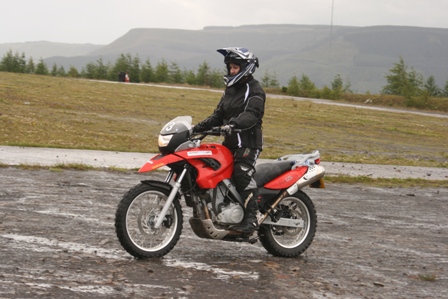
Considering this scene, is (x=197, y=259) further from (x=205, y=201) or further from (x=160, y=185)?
(x=160, y=185)

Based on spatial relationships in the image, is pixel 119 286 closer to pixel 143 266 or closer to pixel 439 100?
pixel 143 266

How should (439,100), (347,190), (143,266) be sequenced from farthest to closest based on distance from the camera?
(439,100), (347,190), (143,266)

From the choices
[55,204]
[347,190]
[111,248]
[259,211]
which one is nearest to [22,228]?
[111,248]

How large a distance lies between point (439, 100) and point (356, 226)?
48.8 m

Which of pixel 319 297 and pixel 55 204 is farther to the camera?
pixel 55 204

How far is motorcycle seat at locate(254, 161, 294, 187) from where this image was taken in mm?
8855

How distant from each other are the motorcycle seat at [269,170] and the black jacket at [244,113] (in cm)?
41

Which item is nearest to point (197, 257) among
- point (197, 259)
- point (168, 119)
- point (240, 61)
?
point (197, 259)

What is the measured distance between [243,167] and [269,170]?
0.63 meters

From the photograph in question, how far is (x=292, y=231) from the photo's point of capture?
9.12 meters

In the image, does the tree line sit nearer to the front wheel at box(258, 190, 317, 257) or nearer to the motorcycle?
the front wheel at box(258, 190, 317, 257)

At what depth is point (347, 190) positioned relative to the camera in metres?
15.6

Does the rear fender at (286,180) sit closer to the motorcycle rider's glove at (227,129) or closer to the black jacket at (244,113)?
the black jacket at (244,113)

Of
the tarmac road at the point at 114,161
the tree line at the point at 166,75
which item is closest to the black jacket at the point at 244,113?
the tarmac road at the point at 114,161
